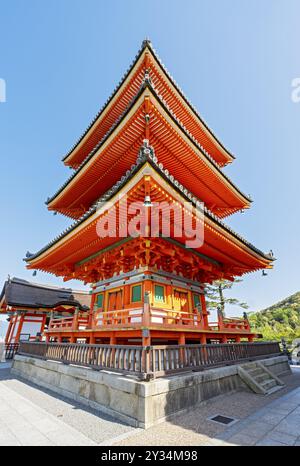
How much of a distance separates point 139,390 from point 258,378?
20.4 feet

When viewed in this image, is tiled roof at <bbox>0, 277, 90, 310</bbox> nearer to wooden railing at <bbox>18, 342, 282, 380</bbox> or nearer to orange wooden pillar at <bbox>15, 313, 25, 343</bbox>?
orange wooden pillar at <bbox>15, 313, 25, 343</bbox>

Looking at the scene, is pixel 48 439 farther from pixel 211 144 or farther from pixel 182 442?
pixel 211 144

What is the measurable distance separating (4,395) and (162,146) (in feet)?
36.1

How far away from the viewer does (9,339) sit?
1916 cm

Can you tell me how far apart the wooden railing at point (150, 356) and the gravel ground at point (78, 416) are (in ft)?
3.26

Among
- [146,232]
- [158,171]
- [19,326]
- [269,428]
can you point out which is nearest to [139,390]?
[269,428]

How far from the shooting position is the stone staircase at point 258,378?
7636 millimetres

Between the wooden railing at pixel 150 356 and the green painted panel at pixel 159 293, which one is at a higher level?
the green painted panel at pixel 159 293

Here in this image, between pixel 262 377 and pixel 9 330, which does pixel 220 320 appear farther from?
pixel 9 330

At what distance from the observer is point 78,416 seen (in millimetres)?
5316

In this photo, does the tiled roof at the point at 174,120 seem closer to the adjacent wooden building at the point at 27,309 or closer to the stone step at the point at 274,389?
the stone step at the point at 274,389

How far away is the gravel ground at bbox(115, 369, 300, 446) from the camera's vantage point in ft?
13.1

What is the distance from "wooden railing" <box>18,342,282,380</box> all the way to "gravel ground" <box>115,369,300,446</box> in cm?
92

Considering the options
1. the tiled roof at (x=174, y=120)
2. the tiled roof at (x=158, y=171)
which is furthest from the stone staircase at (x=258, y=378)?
the tiled roof at (x=174, y=120)
